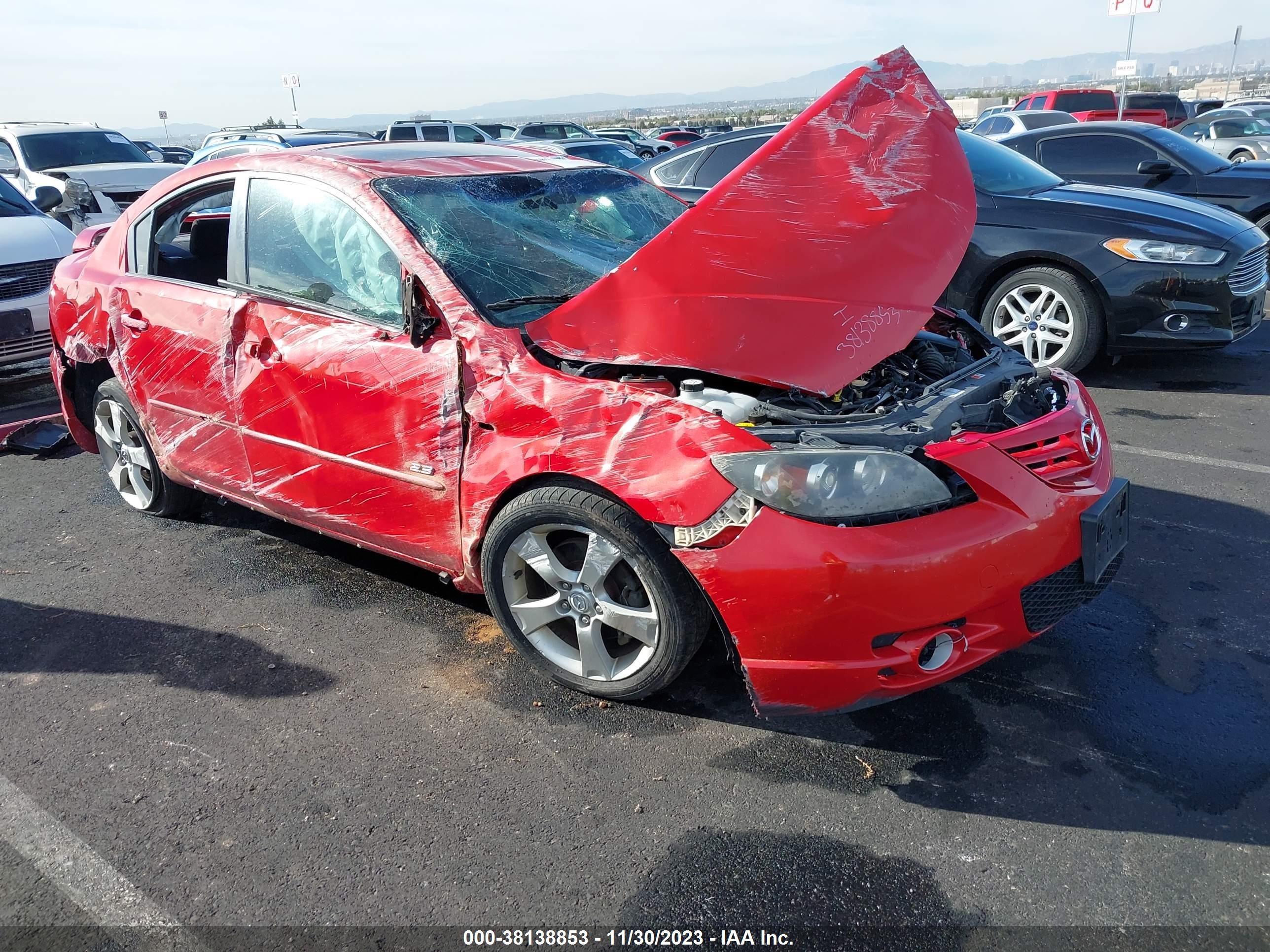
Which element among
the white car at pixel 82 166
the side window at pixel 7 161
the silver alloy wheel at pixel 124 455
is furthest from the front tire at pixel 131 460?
the side window at pixel 7 161

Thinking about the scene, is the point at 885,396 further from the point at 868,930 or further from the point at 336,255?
the point at 336,255

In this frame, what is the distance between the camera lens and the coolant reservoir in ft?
8.91

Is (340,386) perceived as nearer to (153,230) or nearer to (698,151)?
(153,230)

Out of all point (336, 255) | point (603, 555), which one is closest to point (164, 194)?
point (336, 255)

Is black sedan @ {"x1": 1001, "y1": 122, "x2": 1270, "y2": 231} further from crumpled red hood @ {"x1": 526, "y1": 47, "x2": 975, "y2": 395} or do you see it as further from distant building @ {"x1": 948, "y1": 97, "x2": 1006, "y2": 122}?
distant building @ {"x1": 948, "y1": 97, "x2": 1006, "y2": 122}

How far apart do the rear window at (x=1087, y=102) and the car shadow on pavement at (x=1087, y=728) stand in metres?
20.8

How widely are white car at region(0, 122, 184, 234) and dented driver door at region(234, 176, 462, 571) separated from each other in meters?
8.33

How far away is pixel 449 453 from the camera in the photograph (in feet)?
10.1

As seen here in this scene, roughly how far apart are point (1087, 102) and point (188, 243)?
21830mm

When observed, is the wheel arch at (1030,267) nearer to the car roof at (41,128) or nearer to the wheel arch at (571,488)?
the wheel arch at (571,488)

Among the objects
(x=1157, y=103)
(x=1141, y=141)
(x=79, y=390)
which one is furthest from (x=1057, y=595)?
(x=1157, y=103)

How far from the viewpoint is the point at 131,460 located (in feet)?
15.0

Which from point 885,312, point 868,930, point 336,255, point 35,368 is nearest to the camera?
point 868,930

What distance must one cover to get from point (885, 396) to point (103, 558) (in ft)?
11.1
